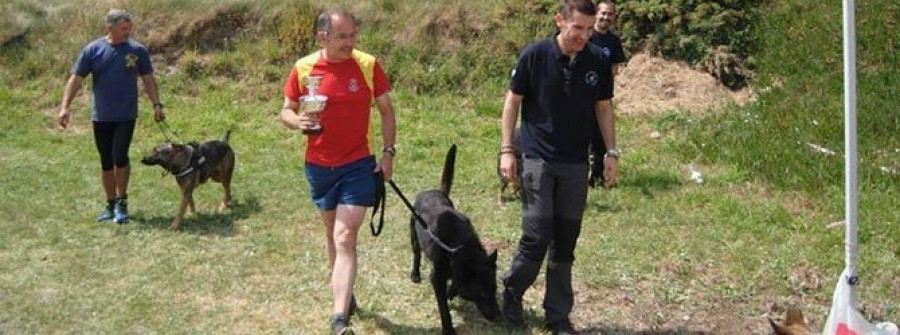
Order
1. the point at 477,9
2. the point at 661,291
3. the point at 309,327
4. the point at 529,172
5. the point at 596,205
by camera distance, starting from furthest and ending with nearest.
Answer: the point at 477,9 → the point at 596,205 → the point at 661,291 → the point at 309,327 → the point at 529,172

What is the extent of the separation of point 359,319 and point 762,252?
2.83m

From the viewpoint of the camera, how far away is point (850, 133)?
3.88m

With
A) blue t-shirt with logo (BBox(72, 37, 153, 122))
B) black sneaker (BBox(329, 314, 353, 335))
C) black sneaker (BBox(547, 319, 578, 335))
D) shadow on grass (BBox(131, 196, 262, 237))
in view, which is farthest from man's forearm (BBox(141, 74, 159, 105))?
black sneaker (BBox(547, 319, 578, 335))

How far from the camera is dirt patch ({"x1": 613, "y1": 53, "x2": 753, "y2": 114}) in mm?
11049

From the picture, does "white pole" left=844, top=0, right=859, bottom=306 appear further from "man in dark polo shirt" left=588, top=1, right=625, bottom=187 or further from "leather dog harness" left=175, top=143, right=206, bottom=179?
"leather dog harness" left=175, top=143, right=206, bottom=179

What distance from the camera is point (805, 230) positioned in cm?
648

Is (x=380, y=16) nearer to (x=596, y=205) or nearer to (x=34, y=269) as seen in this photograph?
(x=596, y=205)

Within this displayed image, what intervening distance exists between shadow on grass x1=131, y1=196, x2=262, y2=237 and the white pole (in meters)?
4.84

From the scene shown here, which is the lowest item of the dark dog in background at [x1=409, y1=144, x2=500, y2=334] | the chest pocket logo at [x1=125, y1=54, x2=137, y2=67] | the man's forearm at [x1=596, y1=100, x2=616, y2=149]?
the dark dog in background at [x1=409, y1=144, x2=500, y2=334]

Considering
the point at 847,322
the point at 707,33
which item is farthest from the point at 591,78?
the point at 707,33

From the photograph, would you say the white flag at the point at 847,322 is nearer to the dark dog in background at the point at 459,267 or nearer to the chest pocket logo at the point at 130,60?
the dark dog in background at the point at 459,267

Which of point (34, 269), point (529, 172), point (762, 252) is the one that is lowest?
point (34, 269)

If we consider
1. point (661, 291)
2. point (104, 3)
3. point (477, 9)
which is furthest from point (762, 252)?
point (104, 3)

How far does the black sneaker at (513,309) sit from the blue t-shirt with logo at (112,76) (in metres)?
4.03
